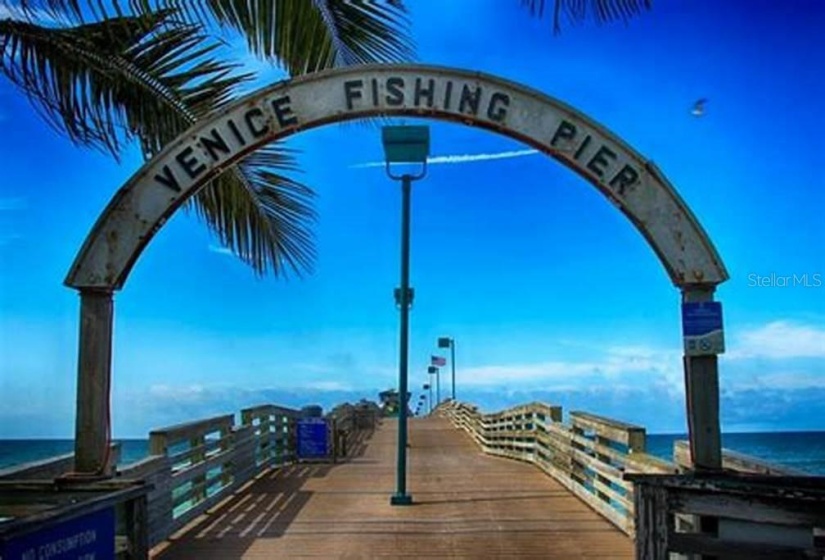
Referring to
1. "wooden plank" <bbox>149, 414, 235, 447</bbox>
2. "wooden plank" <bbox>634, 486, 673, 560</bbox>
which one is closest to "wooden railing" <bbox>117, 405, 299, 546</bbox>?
"wooden plank" <bbox>149, 414, 235, 447</bbox>

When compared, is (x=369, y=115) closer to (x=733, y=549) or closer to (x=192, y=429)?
(x=733, y=549)

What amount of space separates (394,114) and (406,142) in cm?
444

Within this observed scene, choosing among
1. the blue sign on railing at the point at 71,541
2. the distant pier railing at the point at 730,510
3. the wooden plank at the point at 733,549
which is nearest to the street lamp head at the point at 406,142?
the distant pier railing at the point at 730,510

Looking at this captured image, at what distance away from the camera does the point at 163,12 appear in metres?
6.41

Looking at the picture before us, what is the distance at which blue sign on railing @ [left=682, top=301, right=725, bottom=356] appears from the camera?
5.25 metres

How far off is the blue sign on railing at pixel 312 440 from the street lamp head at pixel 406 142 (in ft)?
27.2

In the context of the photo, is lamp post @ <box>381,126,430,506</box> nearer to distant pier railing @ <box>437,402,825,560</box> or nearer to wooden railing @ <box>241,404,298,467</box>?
wooden railing @ <box>241,404,298,467</box>

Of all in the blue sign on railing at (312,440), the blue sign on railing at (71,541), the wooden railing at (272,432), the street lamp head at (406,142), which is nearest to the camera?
the blue sign on railing at (71,541)

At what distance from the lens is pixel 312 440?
16938 millimetres

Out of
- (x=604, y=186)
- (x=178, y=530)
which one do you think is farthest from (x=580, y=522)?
(x=604, y=186)

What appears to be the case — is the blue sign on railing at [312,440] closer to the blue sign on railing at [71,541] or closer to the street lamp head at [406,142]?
the street lamp head at [406,142]

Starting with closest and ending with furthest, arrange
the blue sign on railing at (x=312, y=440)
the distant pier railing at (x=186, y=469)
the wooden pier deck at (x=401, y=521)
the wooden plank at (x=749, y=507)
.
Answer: the wooden plank at (x=749, y=507) < the distant pier railing at (x=186, y=469) < the wooden pier deck at (x=401, y=521) < the blue sign on railing at (x=312, y=440)

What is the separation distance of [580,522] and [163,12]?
612cm

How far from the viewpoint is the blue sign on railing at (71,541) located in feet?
10.7
